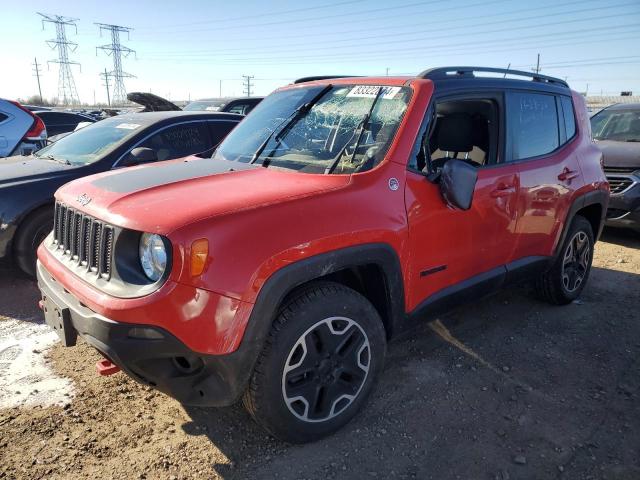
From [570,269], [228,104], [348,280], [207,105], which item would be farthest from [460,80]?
[207,105]

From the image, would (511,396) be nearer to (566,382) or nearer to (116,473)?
(566,382)

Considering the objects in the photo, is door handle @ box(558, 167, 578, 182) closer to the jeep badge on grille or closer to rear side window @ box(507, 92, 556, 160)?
rear side window @ box(507, 92, 556, 160)

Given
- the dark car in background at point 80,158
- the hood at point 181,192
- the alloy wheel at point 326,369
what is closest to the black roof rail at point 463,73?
the hood at point 181,192

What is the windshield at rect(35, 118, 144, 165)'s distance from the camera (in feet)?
16.7

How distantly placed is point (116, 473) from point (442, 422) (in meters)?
1.77

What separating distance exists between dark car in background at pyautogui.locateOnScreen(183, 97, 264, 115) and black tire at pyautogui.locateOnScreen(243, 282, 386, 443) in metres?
8.41

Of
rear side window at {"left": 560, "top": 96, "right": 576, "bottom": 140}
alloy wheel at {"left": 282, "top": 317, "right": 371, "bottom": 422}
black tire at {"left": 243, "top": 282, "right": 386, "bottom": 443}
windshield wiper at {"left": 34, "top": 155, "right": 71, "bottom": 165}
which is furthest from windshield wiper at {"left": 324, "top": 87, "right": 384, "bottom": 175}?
windshield wiper at {"left": 34, "top": 155, "right": 71, "bottom": 165}

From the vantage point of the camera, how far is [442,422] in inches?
112

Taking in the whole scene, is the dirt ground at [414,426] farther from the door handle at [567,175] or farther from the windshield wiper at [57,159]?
the windshield wiper at [57,159]

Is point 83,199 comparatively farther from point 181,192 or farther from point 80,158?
point 80,158

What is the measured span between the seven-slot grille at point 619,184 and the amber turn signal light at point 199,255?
6340 mm

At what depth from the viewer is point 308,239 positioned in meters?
2.31

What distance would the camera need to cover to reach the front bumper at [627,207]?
6340mm

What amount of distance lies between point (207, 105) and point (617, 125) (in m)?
7.91
